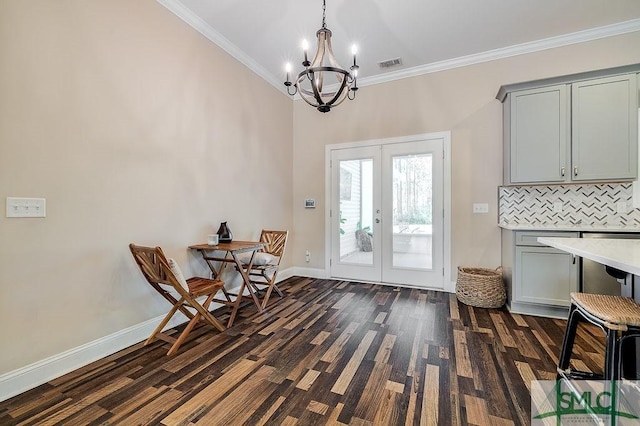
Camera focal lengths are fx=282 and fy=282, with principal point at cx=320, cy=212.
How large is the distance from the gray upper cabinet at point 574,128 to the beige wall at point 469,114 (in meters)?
0.37

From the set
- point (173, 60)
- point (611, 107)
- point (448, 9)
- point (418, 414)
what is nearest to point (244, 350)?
point (418, 414)

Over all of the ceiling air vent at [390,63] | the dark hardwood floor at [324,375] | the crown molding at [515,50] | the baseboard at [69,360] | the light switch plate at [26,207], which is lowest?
the dark hardwood floor at [324,375]

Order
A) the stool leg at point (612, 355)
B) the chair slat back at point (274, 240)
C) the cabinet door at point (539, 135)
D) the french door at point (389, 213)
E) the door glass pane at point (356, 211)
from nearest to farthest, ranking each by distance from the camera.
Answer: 1. the stool leg at point (612, 355)
2. the cabinet door at point (539, 135)
3. the chair slat back at point (274, 240)
4. the french door at point (389, 213)
5. the door glass pane at point (356, 211)

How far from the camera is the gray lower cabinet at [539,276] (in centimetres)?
280

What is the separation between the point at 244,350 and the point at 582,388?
7.45 ft

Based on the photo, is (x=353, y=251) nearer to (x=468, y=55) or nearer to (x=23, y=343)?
(x=468, y=55)

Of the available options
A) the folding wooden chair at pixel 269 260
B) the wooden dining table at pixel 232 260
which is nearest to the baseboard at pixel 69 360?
the wooden dining table at pixel 232 260

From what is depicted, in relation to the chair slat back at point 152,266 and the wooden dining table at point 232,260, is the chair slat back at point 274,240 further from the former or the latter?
the chair slat back at point 152,266

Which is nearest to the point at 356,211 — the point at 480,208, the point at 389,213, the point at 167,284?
the point at 389,213

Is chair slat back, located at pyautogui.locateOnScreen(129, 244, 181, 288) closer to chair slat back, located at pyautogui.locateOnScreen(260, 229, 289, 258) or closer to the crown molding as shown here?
chair slat back, located at pyautogui.locateOnScreen(260, 229, 289, 258)

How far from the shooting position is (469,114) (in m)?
3.67

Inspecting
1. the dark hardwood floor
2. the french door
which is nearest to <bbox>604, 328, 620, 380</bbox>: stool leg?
the dark hardwood floor

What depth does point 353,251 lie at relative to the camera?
172 inches

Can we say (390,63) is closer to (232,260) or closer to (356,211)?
(356,211)
